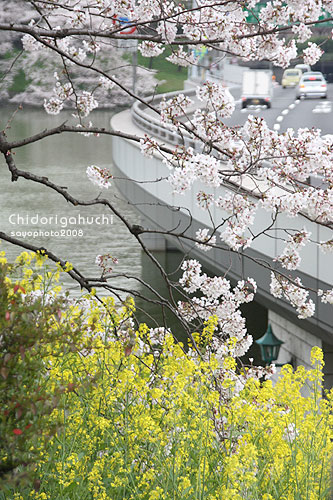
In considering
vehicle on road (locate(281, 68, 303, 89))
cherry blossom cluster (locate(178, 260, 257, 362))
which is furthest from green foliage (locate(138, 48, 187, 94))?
cherry blossom cluster (locate(178, 260, 257, 362))

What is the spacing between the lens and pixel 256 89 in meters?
39.4

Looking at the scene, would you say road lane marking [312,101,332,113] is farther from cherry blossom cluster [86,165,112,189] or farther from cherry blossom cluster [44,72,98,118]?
cherry blossom cluster [86,165,112,189]

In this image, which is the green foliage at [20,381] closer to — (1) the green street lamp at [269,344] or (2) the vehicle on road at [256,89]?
(1) the green street lamp at [269,344]

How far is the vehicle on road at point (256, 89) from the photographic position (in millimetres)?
38156

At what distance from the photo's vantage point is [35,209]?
31.8 meters

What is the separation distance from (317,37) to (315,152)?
54.2m

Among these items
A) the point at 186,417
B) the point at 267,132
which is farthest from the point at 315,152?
the point at 186,417

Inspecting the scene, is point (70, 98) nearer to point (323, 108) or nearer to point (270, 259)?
point (270, 259)

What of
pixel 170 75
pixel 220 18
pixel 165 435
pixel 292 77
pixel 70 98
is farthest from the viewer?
pixel 170 75

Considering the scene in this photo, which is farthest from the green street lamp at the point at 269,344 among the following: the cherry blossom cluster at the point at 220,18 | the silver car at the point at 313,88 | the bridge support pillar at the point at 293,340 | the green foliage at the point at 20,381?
the silver car at the point at 313,88

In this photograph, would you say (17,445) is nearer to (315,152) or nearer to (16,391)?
(16,391)

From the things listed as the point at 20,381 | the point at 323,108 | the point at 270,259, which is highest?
the point at 20,381

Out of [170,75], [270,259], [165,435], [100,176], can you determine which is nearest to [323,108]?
[270,259]

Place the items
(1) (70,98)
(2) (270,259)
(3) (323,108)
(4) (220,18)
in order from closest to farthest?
1. (4) (220,18)
2. (1) (70,98)
3. (2) (270,259)
4. (3) (323,108)
